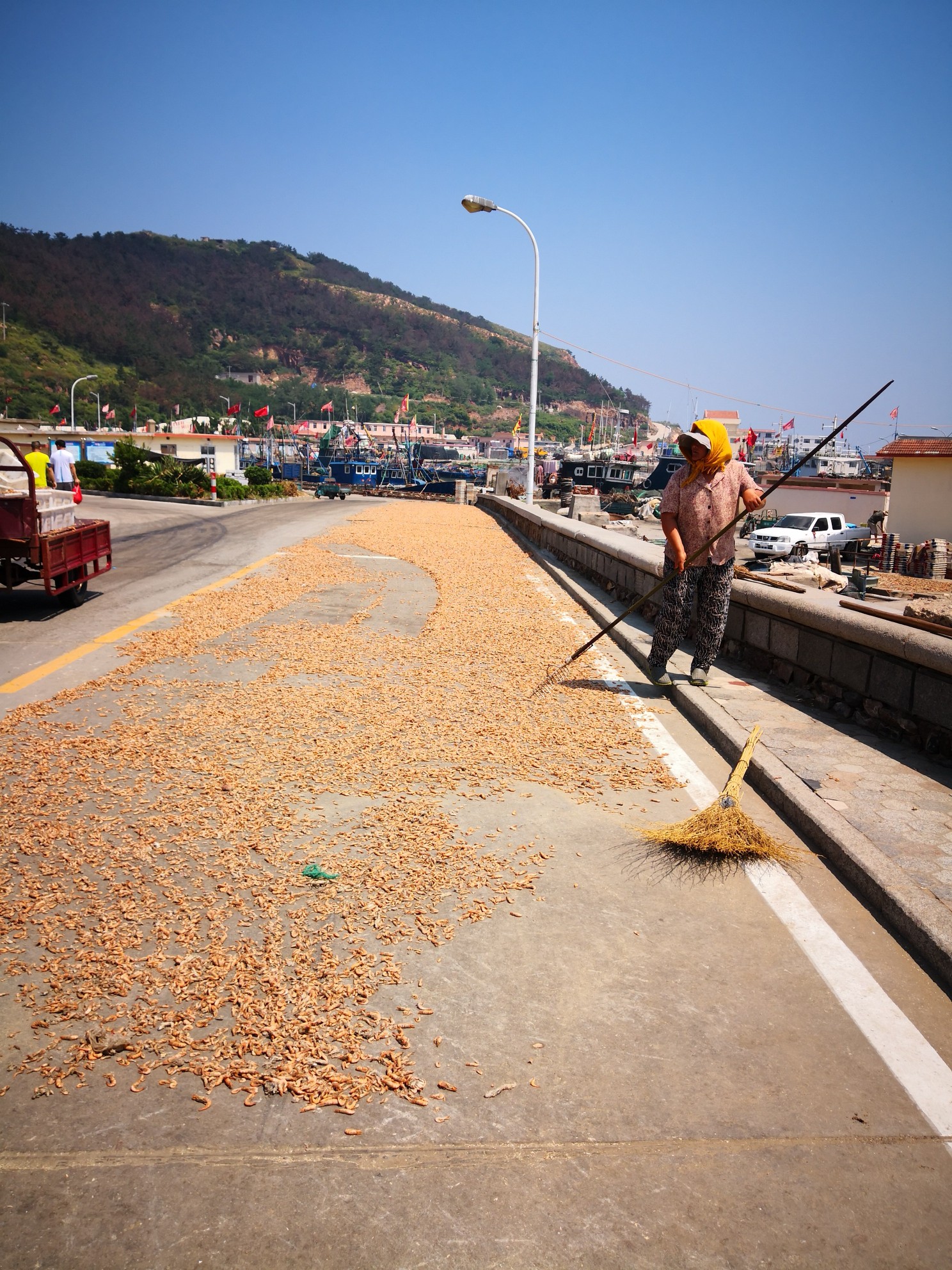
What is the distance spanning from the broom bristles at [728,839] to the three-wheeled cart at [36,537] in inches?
293

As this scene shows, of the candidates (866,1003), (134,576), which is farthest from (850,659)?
(134,576)

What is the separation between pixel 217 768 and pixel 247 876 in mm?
1366

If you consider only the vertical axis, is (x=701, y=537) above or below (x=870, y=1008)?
above

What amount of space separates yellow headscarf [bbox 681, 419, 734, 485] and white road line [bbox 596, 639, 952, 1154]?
11.5ft

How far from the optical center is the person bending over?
6570 millimetres

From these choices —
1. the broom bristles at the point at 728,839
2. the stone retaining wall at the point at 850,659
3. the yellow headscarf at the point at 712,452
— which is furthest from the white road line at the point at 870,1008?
the yellow headscarf at the point at 712,452

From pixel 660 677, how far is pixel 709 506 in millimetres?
1340

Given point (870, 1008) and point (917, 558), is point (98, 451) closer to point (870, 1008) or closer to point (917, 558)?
point (917, 558)

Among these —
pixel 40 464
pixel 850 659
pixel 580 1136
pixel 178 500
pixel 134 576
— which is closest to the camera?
pixel 580 1136

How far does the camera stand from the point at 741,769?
4.63 m

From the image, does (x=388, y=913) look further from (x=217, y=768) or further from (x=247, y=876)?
(x=217, y=768)

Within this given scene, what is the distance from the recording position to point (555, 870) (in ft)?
12.6

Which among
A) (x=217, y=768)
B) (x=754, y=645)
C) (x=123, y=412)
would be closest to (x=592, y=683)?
(x=754, y=645)

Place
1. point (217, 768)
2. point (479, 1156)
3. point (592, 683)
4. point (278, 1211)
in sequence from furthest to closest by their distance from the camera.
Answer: point (592, 683)
point (217, 768)
point (479, 1156)
point (278, 1211)
